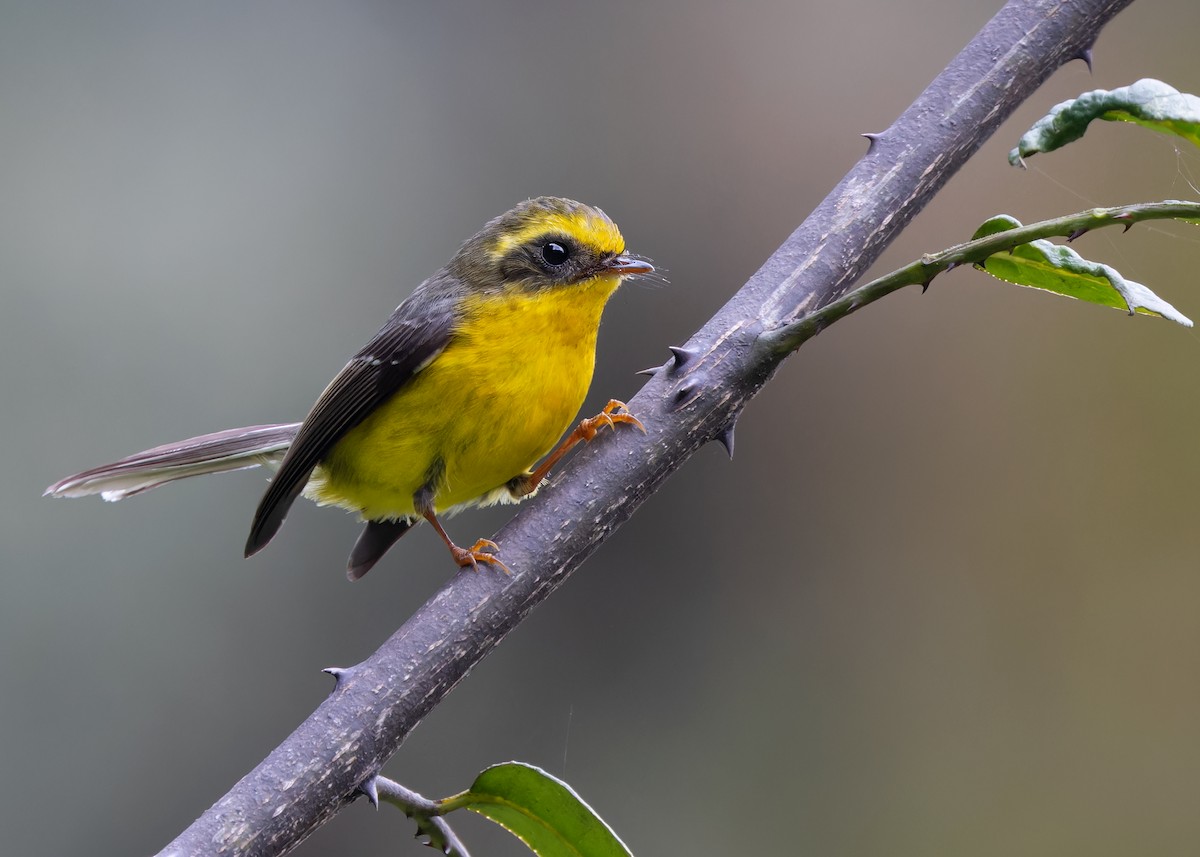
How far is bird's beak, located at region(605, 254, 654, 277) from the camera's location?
3.47 m

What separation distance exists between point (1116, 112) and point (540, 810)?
1606 millimetres

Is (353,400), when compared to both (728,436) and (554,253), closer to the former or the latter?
(554,253)

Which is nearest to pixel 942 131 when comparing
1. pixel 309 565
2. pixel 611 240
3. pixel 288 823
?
pixel 611 240

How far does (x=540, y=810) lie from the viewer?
7.34 feet

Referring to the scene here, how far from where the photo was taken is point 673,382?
2.19 meters

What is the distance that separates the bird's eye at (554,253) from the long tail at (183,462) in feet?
3.66

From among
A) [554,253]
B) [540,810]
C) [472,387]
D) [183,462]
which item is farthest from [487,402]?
[540,810]

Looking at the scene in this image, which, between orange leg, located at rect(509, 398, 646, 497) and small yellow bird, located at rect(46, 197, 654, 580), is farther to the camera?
small yellow bird, located at rect(46, 197, 654, 580)

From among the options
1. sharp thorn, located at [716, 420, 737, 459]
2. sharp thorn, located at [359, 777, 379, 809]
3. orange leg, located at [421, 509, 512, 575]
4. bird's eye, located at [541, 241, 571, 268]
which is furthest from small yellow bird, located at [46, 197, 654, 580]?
sharp thorn, located at [359, 777, 379, 809]

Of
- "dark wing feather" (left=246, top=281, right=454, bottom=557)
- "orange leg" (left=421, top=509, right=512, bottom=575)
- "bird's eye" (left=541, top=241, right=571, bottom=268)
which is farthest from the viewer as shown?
"bird's eye" (left=541, top=241, right=571, bottom=268)

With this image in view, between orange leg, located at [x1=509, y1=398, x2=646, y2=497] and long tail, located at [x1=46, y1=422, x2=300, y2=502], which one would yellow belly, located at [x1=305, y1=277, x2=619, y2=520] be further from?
long tail, located at [x1=46, y1=422, x2=300, y2=502]

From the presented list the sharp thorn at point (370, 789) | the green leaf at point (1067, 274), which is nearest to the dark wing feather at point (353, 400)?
the sharp thorn at point (370, 789)

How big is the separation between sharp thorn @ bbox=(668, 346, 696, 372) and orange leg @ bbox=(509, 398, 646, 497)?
13cm

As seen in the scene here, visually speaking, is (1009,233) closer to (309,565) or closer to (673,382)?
(673,382)
